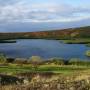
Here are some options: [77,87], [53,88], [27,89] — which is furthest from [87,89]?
[27,89]

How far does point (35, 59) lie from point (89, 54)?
95.1 feet

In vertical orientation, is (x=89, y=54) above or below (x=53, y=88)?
below

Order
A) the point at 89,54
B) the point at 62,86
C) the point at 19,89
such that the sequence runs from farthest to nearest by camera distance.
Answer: the point at 89,54, the point at 62,86, the point at 19,89

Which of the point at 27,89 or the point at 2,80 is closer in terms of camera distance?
the point at 27,89

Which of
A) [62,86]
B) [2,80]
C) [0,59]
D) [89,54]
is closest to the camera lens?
[62,86]

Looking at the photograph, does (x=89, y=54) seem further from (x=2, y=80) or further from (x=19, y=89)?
(x=19, y=89)

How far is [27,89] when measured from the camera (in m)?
16.1

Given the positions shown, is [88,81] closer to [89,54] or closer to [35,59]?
[35,59]

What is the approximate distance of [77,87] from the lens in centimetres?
1725

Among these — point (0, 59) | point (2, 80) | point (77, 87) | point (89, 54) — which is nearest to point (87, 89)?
point (77, 87)

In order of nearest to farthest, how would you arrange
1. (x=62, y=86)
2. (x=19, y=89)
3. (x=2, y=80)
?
(x=19, y=89) < (x=62, y=86) < (x=2, y=80)

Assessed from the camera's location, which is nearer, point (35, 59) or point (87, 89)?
point (87, 89)

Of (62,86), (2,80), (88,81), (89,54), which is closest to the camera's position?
(62,86)

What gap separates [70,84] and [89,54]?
70.1 meters
